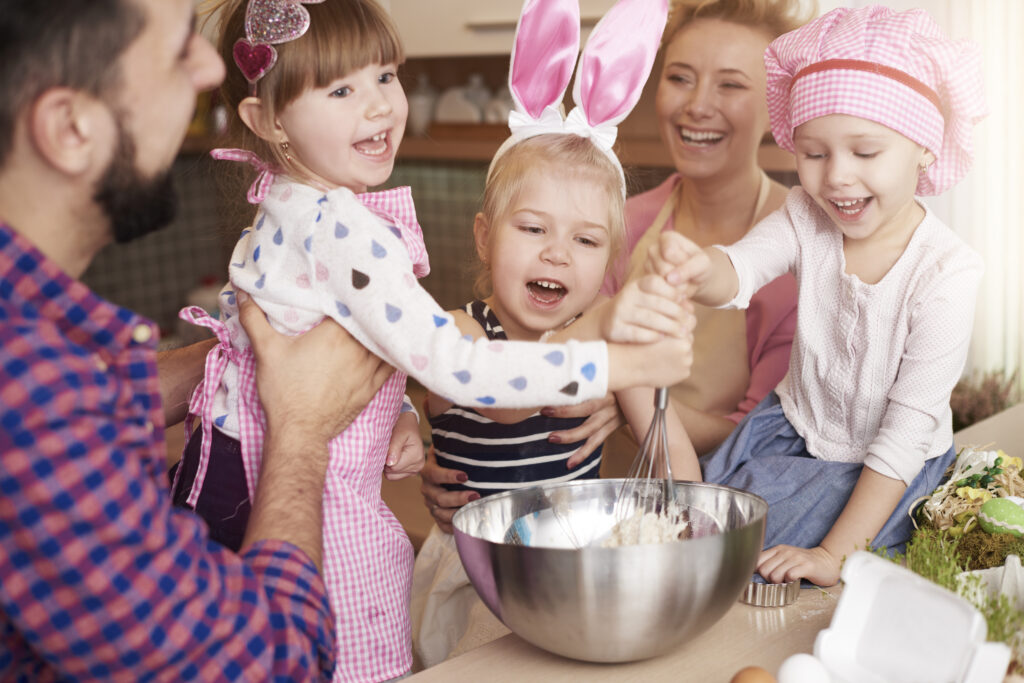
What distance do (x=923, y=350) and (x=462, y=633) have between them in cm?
76

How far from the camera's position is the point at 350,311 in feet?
3.59

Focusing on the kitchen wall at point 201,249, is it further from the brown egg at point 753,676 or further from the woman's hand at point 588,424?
the brown egg at point 753,676

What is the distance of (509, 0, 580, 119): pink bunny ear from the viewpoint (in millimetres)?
1341

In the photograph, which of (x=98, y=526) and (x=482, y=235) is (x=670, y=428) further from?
(x=98, y=526)

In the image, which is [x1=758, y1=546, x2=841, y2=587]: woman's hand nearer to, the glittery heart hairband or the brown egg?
the brown egg

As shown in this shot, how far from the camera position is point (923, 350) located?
118cm

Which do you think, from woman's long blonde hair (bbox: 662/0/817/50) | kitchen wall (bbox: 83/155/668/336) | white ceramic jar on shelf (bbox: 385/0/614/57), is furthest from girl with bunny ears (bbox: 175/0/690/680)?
kitchen wall (bbox: 83/155/668/336)

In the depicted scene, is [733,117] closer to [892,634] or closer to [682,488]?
[682,488]

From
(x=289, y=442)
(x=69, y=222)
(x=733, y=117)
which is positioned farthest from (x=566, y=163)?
(x=69, y=222)

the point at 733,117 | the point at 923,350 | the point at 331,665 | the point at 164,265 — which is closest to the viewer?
the point at 331,665

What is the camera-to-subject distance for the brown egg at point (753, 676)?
0.88m

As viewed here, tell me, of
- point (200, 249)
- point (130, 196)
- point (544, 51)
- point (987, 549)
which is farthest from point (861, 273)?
point (200, 249)

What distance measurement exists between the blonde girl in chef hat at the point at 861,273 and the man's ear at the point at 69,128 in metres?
0.57

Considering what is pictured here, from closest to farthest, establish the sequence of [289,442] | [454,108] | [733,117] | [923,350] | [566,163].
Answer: [289,442] → [923,350] → [566,163] → [733,117] → [454,108]
